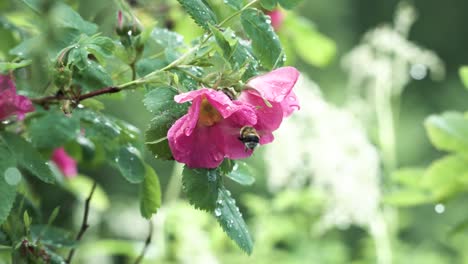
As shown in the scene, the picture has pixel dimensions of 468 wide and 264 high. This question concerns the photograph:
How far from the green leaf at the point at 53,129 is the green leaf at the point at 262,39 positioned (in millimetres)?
210

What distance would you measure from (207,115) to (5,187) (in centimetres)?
17

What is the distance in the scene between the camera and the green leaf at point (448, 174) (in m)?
1.02

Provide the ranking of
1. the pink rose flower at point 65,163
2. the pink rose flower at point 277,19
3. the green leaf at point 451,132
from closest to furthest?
the green leaf at point 451,132 → the pink rose flower at point 65,163 → the pink rose flower at point 277,19

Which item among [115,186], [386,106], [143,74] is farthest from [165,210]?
[115,186]

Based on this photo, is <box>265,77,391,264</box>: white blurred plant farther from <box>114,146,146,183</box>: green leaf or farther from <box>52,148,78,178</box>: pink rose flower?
<box>114,146,146,183</box>: green leaf

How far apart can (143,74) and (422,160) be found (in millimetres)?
3545

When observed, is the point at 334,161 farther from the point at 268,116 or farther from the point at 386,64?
the point at 268,116

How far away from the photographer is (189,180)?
1.91 feet

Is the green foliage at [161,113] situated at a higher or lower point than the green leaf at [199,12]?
lower

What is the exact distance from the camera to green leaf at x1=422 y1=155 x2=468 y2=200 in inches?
40.1

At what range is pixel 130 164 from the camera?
2.35ft

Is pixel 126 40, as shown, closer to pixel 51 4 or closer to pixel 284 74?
pixel 284 74

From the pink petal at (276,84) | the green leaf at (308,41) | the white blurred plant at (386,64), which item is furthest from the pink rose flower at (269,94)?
the white blurred plant at (386,64)

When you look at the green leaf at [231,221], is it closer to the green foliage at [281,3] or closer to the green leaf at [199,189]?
the green leaf at [199,189]
